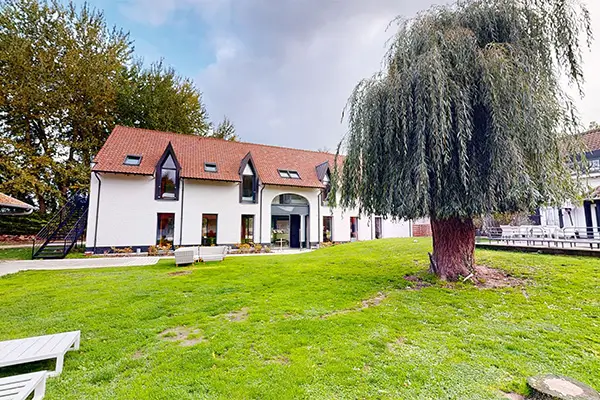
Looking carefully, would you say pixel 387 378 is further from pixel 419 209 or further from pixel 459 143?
pixel 459 143

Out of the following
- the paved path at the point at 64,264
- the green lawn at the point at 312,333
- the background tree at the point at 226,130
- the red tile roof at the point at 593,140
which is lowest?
the green lawn at the point at 312,333

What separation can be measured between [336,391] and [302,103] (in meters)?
19.6

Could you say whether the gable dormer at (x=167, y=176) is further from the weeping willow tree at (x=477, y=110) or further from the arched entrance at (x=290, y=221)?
the weeping willow tree at (x=477, y=110)

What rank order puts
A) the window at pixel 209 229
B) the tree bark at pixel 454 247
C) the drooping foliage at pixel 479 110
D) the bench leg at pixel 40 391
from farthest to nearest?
the window at pixel 209 229 → the tree bark at pixel 454 247 → the drooping foliage at pixel 479 110 → the bench leg at pixel 40 391

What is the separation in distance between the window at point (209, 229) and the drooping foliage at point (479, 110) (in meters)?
13.8

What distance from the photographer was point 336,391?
3.15 m

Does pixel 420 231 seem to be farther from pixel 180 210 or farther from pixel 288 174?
pixel 180 210

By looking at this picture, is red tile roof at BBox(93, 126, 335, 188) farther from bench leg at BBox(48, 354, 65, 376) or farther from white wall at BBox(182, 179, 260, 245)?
bench leg at BBox(48, 354, 65, 376)

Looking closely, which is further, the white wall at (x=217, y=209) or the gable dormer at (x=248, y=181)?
the gable dormer at (x=248, y=181)

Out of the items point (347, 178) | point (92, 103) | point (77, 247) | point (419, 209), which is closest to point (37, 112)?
point (92, 103)

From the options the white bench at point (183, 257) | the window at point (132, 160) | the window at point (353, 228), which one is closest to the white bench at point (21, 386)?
the white bench at point (183, 257)

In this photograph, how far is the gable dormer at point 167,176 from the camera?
56.9 ft

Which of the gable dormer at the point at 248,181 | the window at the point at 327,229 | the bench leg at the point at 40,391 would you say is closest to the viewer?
the bench leg at the point at 40,391

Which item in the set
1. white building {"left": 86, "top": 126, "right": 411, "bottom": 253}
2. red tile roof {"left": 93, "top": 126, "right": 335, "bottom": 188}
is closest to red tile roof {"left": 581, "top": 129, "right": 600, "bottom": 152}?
white building {"left": 86, "top": 126, "right": 411, "bottom": 253}
